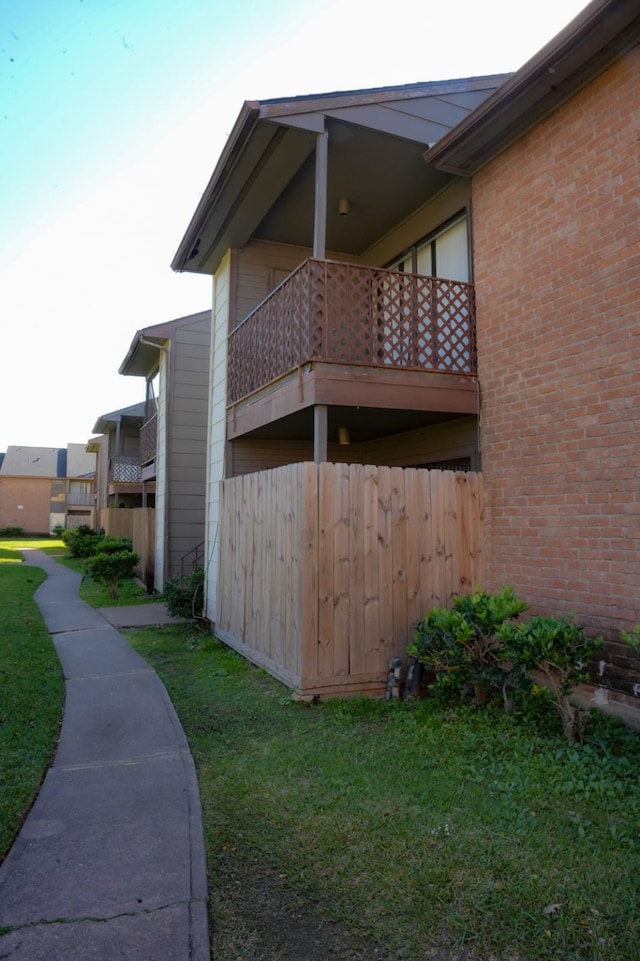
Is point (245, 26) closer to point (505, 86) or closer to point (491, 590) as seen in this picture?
point (505, 86)

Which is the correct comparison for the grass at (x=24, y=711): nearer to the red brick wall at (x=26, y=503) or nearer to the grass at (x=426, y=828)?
the grass at (x=426, y=828)

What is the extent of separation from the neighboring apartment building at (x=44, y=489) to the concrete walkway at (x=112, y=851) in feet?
137

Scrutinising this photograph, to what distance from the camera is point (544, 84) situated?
579 centimetres

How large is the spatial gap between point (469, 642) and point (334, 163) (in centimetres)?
621

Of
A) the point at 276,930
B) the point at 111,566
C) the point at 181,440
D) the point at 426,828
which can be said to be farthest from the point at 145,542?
the point at 276,930

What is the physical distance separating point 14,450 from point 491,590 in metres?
49.2

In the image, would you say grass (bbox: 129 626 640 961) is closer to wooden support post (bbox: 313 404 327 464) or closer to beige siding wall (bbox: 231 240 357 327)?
wooden support post (bbox: 313 404 327 464)

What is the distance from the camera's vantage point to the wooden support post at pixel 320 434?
657 cm

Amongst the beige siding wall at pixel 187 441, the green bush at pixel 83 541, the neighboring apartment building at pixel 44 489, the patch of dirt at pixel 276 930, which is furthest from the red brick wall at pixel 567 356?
the neighboring apartment building at pixel 44 489

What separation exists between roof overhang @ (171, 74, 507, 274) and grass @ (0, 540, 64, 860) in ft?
21.0

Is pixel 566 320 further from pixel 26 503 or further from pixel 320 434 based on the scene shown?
pixel 26 503

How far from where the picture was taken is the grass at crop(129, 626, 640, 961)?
2668 millimetres

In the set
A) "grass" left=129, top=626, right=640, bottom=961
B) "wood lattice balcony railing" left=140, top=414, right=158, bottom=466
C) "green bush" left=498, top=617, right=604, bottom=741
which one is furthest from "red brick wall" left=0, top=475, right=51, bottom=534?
"green bush" left=498, top=617, right=604, bottom=741

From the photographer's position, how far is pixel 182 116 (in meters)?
7.62
